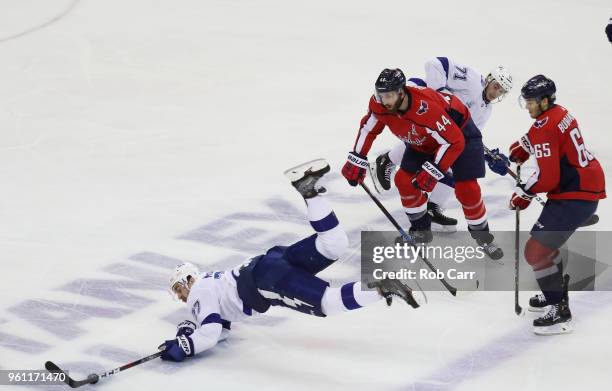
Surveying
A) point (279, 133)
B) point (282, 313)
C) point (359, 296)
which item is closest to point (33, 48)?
point (279, 133)

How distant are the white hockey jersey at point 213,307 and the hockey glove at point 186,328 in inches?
1.3

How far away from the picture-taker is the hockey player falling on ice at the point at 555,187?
21.2ft

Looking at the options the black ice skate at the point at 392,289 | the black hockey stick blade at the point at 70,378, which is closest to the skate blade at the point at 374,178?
the black ice skate at the point at 392,289

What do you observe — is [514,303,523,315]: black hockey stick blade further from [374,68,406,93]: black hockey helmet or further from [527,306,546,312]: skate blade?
[374,68,406,93]: black hockey helmet

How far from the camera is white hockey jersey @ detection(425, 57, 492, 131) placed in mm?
7992

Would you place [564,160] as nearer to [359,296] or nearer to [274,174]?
[359,296]

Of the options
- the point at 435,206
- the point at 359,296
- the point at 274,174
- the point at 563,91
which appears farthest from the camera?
the point at 563,91

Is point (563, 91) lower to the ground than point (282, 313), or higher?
higher

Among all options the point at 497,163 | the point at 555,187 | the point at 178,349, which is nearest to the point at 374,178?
the point at 497,163

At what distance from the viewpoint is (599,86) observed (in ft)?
34.9

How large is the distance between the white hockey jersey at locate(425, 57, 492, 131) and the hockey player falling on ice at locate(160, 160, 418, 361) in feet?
6.35

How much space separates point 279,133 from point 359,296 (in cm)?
386

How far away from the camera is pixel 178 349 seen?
6352 mm

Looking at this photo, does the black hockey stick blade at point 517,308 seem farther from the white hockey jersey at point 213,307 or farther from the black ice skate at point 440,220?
the white hockey jersey at point 213,307
